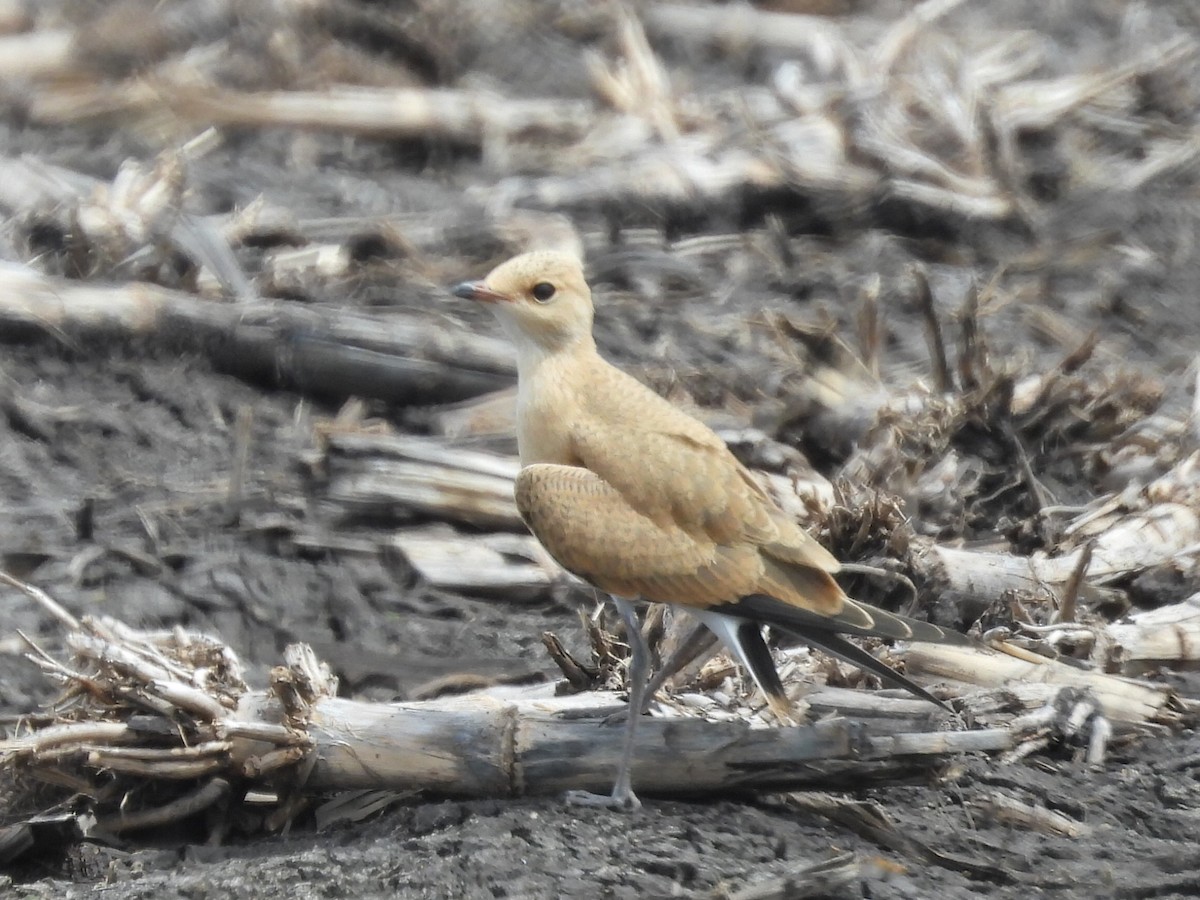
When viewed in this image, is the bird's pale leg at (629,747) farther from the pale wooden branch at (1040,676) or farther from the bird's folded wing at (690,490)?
the pale wooden branch at (1040,676)

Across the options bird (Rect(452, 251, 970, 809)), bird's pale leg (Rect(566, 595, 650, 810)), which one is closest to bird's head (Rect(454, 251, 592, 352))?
bird (Rect(452, 251, 970, 809))


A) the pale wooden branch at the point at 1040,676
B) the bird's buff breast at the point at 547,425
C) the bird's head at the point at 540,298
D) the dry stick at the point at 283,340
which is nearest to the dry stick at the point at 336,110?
the dry stick at the point at 283,340

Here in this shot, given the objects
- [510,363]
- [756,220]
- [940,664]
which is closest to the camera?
[940,664]

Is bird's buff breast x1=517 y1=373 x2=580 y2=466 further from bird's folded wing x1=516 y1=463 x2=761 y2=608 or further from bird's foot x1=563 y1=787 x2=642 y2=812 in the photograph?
bird's foot x1=563 y1=787 x2=642 y2=812

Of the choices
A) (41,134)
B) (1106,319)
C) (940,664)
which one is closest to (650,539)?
(940,664)

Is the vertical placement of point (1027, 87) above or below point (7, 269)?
above

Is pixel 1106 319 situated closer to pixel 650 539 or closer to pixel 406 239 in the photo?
pixel 406 239

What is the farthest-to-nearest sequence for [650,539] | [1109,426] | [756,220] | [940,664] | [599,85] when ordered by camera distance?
[599,85] → [756,220] → [1109,426] → [940,664] → [650,539]
